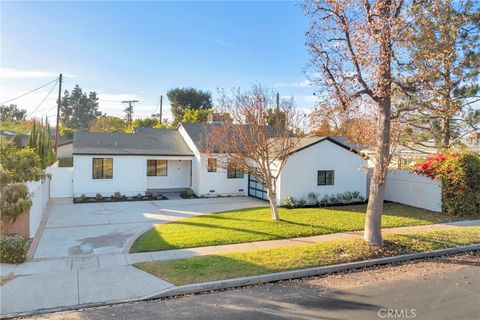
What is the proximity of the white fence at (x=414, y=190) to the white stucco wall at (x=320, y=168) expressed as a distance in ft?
4.83

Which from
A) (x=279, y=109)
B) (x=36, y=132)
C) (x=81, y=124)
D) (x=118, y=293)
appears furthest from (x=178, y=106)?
(x=118, y=293)

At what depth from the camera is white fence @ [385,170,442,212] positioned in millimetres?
16844

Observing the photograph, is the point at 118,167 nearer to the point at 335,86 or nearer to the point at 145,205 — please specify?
the point at 145,205

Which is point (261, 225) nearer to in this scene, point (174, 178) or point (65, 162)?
point (174, 178)

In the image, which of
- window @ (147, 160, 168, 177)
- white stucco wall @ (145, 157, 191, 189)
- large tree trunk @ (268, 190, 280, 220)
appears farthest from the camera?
white stucco wall @ (145, 157, 191, 189)

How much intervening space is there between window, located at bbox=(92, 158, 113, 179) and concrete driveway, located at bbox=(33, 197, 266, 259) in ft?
7.27

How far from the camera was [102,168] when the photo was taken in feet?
69.0

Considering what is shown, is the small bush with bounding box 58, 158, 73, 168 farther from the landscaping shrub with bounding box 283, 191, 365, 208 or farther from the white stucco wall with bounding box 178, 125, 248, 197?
the landscaping shrub with bounding box 283, 191, 365, 208

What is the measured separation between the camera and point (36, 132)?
1889 cm

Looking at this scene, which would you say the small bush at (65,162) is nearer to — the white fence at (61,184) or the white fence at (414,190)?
the white fence at (61,184)

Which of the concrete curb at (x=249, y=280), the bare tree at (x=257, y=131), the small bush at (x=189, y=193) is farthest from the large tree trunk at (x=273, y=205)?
the small bush at (x=189, y=193)

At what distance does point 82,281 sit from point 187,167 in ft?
55.3

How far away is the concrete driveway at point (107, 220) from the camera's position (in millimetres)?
10367

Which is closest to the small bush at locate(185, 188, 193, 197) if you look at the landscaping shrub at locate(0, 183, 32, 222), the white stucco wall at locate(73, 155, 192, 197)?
the white stucco wall at locate(73, 155, 192, 197)
